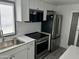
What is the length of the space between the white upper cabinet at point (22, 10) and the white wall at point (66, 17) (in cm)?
215

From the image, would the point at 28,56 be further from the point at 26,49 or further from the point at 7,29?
the point at 7,29

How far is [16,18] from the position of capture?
2.34 meters

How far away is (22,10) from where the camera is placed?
2.17 meters

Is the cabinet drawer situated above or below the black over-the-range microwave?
below

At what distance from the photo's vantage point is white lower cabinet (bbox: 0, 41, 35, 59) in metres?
1.62

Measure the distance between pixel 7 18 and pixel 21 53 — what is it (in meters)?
1.12

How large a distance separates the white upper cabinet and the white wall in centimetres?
215

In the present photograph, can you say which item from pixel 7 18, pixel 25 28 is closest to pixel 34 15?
pixel 25 28

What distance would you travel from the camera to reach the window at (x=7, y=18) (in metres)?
2.02

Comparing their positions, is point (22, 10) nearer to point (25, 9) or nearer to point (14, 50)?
point (25, 9)

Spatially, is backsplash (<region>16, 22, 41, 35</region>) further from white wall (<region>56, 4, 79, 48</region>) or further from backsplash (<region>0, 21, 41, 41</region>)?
white wall (<region>56, 4, 79, 48</region>)

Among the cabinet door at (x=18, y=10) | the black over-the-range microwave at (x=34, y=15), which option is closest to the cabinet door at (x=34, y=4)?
the black over-the-range microwave at (x=34, y=15)

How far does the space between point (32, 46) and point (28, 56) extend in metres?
0.32

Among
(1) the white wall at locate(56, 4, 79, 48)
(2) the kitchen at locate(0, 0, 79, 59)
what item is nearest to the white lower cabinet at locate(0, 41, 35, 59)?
(2) the kitchen at locate(0, 0, 79, 59)
